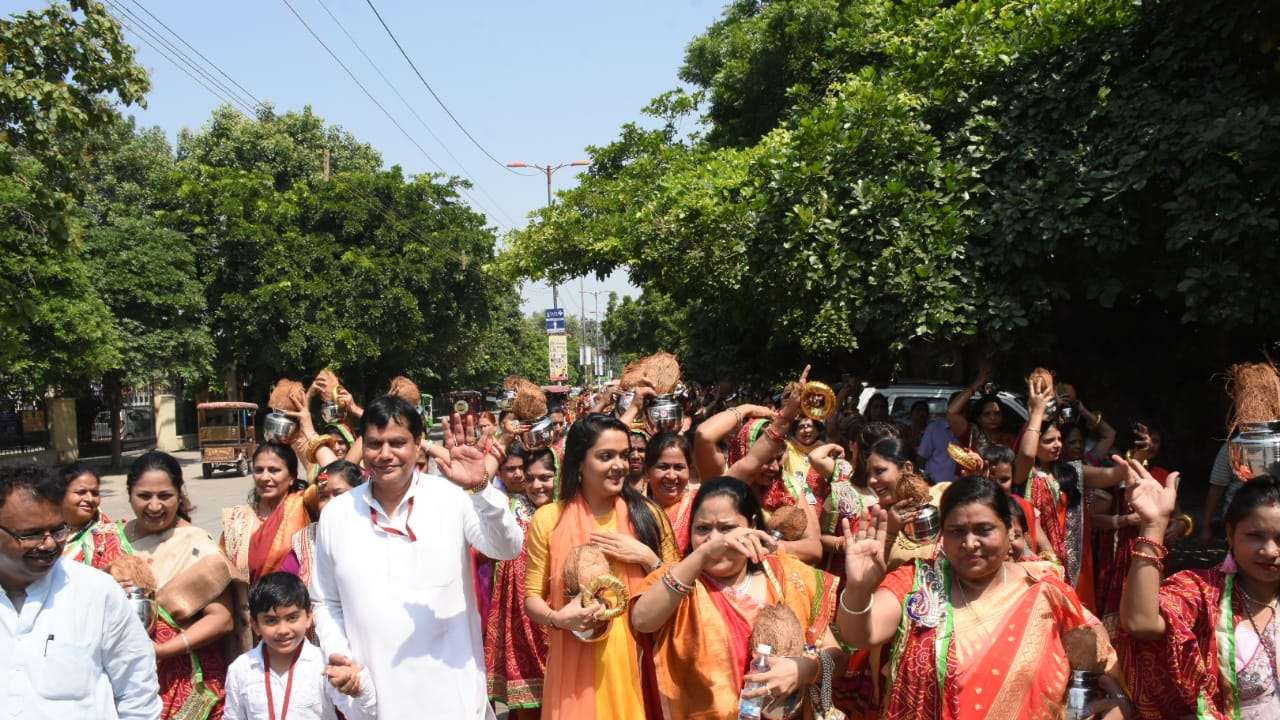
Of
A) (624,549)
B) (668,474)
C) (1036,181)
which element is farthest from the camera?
(1036,181)

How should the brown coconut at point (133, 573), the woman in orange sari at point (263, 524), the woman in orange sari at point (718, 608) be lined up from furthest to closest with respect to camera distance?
the woman in orange sari at point (263, 524) < the brown coconut at point (133, 573) < the woman in orange sari at point (718, 608)

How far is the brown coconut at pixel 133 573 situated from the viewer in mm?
3760

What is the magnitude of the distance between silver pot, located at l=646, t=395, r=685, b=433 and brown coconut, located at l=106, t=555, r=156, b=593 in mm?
2485

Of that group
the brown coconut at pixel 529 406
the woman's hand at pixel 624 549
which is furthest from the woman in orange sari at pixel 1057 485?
the woman's hand at pixel 624 549

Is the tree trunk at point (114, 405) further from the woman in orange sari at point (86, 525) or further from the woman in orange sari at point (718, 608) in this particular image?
the woman in orange sari at point (718, 608)

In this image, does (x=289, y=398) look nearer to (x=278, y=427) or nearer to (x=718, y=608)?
(x=278, y=427)

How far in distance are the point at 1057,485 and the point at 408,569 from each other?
3.96 m

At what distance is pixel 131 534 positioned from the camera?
4.24m

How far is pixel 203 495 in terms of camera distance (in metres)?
19.4

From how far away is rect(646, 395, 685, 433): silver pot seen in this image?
5.39 m

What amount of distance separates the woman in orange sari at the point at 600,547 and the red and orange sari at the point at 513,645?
1.14 m

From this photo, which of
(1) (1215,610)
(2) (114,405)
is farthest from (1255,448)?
(2) (114,405)

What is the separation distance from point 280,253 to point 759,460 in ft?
80.2

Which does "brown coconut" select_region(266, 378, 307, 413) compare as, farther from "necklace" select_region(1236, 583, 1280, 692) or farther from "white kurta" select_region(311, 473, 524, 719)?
"necklace" select_region(1236, 583, 1280, 692)
